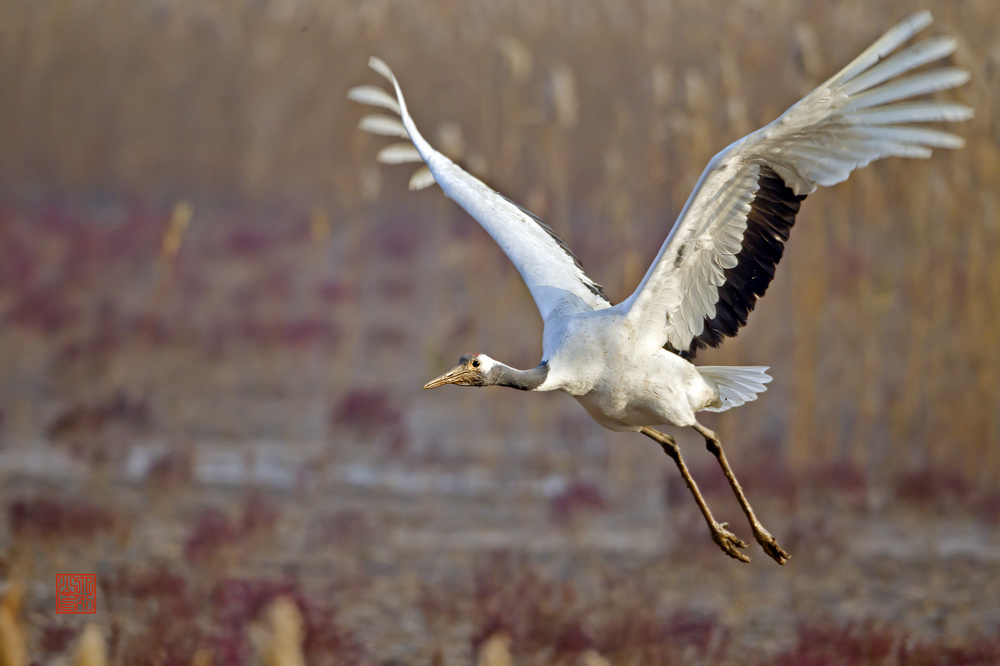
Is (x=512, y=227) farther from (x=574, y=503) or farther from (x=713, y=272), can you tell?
(x=574, y=503)

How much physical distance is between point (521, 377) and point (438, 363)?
12.4ft

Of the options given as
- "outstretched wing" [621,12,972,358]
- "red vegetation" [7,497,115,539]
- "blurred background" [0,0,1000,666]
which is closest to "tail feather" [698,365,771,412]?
"outstretched wing" [621,12,972,358]

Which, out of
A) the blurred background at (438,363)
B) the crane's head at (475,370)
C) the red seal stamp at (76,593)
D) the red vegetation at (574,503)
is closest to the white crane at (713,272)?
the crane's head at (475,370)

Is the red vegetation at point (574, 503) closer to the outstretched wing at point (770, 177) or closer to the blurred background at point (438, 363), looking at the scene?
the blurred background at point (438, 363)

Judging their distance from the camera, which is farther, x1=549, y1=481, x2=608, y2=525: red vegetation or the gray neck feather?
x1=549, y1=481, x2=608, y2=525: red vegetation

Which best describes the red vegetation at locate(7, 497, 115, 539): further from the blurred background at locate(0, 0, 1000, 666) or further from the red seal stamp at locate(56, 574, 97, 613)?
the red seal stamp at locate(56, 574, 97, 613)

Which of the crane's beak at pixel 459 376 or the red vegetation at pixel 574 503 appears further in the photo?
the red vegetation at pixel 574 503

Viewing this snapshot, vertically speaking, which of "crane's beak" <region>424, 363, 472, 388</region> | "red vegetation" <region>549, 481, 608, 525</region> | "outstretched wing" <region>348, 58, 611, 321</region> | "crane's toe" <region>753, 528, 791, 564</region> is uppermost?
"outstretched wing" <region>348, 58, 611, 321</region>

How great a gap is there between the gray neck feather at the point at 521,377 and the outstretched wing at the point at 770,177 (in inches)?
14.2

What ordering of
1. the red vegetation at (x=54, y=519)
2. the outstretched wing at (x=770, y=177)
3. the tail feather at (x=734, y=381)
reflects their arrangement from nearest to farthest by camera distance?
the outstretched wing at (x=770, y=177), the tail feather at (x=734, y=381), the red vegetation at (x=54, y=519)

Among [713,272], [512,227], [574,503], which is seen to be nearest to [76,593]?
[574,503]

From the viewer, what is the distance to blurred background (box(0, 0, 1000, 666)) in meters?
5.84

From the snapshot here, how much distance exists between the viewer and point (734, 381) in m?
3.76

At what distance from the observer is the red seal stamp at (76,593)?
18.5 feet
